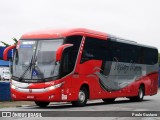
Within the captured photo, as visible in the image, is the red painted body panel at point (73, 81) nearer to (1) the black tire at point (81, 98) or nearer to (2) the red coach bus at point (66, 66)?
(2) the red coach bus at point (66, 66)

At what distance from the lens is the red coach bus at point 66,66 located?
19.4m

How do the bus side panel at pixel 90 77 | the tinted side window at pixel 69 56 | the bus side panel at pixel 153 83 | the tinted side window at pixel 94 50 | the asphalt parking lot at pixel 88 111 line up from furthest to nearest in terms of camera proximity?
the bus side panel at pixel 153 83
the tinted side window at pixel 94 50
the bus side panel at pixel 90 77
the tinted side window at pixel 69 56
the asphalt parking lot at pixel 88 111

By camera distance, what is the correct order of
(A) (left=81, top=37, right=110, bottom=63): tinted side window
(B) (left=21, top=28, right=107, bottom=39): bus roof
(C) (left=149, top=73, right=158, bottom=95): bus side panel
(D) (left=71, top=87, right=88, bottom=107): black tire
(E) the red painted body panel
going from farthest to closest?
(C) (left=149, top=73, right=158, bottom=95): bus side panel, (A) (left=81, top=37, right=110, bottom=63): tinted side window, (D) (left=71, top=87, right=88, bottom=107): black tire, (B) (left=21, top=28, right=107, bottom=39): bus roof, (E) the red painted body panel

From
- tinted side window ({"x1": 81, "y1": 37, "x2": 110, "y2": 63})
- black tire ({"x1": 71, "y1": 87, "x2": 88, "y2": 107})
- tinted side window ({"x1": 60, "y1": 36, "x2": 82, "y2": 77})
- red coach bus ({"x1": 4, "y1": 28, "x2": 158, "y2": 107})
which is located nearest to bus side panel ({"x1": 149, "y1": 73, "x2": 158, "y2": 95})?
red coach bus ({"x1": 4, "y1": 28, "x2": 158, "y2": 107})

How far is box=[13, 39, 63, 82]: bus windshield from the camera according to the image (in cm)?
1947

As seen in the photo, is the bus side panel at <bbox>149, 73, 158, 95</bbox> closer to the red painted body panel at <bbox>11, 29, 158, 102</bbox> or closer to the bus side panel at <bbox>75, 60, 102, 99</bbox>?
the red painted body panel at <bbox>11, 29, 158, 102</bbox>

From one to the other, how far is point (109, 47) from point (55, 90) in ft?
18.9

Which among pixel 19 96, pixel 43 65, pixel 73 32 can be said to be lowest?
pixel 19 96

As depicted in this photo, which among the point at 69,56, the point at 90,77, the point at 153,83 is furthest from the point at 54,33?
the point at 153,83

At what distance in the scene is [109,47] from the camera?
24.2 m

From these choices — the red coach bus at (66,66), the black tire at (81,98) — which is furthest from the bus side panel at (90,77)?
the black tire at (81,98)

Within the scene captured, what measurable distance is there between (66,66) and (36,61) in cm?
128

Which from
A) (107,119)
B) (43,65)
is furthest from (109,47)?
(107,119)

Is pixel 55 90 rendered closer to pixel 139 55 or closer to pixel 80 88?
pixel 80 88
